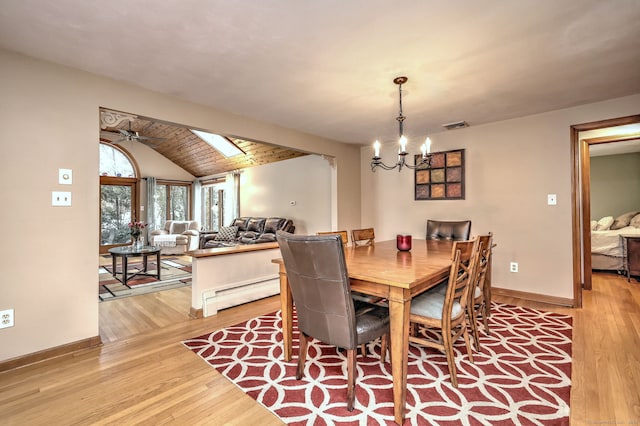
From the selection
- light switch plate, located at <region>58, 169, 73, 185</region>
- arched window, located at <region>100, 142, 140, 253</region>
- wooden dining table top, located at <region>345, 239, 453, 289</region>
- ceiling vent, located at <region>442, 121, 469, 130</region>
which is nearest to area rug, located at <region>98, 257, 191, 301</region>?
light switch plate, located at <region>58, 169, 73, 185</region>

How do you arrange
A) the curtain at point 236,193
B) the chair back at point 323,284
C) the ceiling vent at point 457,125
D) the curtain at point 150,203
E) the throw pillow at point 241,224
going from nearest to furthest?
the chair back at point 323,284 → the ceiling vent at point 457,125 → the throw pillow at point 241,224 → the curtain at point 236,193 → the curtain at point 150,203

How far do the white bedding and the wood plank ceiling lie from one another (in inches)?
211

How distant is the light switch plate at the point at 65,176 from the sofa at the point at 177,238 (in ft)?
15.7

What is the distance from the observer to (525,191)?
362 cm

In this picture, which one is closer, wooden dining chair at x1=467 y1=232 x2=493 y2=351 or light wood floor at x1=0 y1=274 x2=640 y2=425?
light wood floor at x1=0 y1=274 x2=640 y2=425

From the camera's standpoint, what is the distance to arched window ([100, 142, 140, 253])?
7.96 meters

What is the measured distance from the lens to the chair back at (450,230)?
3348 millimetres

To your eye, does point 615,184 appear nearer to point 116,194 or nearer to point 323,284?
point 323,284

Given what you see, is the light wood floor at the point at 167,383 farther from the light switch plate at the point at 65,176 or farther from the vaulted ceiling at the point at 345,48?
the vaulted ceiling at the point at 345,48

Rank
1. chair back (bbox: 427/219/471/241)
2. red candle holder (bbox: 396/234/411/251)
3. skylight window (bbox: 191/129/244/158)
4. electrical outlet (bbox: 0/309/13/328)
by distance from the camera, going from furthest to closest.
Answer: skylight window (bbox: 191/129/244/158) → chair back (bbox: 427/219/471/241) → red candle holder (bbox: 396/234/411/251) → electrical outlet (bbox: 0/309/13/328)

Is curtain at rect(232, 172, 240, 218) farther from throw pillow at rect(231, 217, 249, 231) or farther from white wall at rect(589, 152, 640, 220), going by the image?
white wall at rect(589, 152, 640, 220)

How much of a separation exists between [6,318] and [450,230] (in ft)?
13.3

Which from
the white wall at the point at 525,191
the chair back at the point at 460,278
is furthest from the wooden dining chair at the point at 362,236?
the white wall at the point at 525,191

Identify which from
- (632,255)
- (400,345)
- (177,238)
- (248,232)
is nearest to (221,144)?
(248,232)
